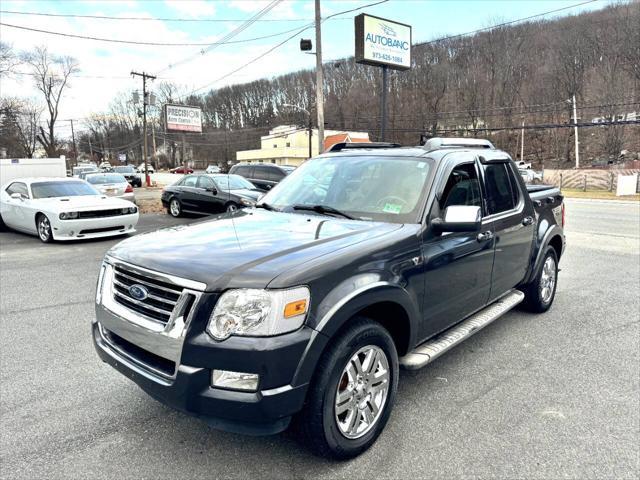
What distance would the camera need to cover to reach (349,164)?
12.6ft

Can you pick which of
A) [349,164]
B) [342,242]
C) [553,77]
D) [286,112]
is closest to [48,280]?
[349,164]

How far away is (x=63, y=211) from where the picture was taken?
9.30 meters

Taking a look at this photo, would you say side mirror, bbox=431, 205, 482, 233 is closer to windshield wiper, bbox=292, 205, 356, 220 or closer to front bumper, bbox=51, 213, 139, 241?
windshield wiper, bbox=292, 205, 356, 220

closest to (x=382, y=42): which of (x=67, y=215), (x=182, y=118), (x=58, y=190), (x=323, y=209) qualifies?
(x=58, y=190)

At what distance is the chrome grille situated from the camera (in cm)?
232

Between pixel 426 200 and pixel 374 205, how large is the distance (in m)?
0.39

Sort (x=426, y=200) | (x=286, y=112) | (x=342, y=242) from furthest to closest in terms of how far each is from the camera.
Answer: (x=286, y=112)
(x=426, y=200)
(x=342, y=242)

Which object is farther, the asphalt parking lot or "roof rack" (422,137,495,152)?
"roof rack" (422,137,495,152)

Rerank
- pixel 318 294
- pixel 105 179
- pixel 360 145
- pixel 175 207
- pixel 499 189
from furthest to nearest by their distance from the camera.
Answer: pixel 105 179 < pixel 175 207 < pixel 360 145 < pixel 499 189 < pixel 318 294

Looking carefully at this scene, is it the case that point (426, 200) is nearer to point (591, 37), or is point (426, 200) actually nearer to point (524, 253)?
point (524, 253)

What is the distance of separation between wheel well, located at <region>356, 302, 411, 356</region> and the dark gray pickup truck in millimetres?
13

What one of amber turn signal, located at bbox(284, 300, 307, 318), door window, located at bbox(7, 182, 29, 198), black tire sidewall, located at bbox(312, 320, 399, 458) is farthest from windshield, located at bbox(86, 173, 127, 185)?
amber turn signal, located at bbox(284, 300, 307, 318)

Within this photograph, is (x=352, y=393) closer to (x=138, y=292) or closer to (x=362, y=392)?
(x=362, y=392)

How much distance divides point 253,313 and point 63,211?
29.0ft
